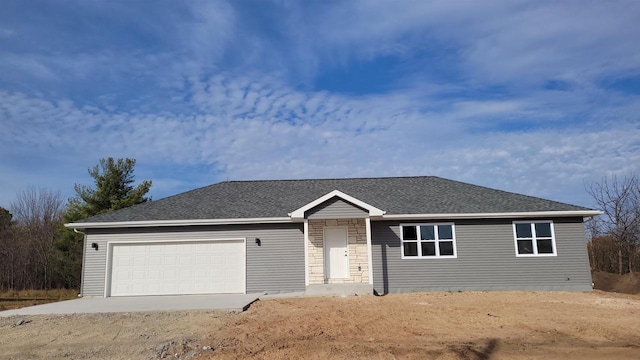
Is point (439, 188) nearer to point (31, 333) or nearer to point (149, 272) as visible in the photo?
point (149, 272)

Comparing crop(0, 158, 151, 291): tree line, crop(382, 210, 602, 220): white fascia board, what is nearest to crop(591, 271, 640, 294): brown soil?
crop(382, 210, 602, 220): white fascia board

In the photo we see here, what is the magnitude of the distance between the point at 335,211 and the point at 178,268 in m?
6.06

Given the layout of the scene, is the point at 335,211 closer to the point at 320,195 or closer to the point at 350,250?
the point at 350,250

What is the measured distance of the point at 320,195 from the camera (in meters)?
18.5

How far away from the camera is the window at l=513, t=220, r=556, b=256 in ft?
51.2

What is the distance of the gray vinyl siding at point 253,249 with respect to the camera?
15492 mm

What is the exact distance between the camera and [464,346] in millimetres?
7121

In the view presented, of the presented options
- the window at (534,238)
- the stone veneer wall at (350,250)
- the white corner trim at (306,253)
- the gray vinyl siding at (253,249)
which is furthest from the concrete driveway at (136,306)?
the window at (534,238)

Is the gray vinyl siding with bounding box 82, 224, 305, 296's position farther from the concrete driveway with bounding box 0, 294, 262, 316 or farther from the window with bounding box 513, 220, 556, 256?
the window with bounding box 513, 220, 556, 256

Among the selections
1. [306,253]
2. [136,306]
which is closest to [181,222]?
[136,306]

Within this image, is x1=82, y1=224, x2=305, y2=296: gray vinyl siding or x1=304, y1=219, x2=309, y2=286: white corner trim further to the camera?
x1=82, y1=224, x2=305, y2=296: gray vinyl siding

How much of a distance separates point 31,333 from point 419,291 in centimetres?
1141

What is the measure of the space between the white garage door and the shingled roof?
1.10 meters

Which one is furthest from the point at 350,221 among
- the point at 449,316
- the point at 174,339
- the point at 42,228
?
the point at 42,228
